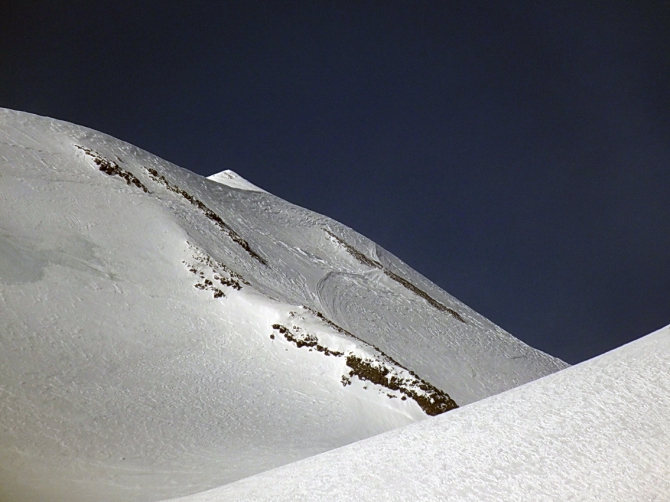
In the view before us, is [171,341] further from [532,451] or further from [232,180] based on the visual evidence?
[232,180]

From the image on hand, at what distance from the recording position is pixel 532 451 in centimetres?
616

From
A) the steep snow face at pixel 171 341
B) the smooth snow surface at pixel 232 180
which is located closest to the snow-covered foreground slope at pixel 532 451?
the steep snow face at pixel 171 341

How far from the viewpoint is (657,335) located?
7.68 meters

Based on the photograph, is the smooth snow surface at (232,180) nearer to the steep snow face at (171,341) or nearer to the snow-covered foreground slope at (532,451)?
the steep snow face at (171,341)

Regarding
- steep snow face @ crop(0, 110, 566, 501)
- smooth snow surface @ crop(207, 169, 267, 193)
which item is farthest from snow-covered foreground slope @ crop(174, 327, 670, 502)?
smooth snow surface @ crop(207, 169, 267, 193)

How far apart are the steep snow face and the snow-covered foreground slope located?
4.94 m

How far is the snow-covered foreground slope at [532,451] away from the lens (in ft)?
18.8

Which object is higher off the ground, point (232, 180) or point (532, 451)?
point (232, 180)

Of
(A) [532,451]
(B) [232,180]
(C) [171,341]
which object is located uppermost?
(B) [232,180]

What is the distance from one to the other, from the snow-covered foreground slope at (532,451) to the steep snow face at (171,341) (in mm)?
4937

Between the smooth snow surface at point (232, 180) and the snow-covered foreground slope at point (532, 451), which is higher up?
the smooth snow surface at point (232, 180)

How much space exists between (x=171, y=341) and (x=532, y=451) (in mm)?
12713

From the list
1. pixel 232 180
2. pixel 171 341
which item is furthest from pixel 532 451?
pixel 232 180

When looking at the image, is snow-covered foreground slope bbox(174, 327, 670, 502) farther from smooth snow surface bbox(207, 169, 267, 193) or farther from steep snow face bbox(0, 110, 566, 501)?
smooth snow surface bbox(207, 169, 267, 193)
